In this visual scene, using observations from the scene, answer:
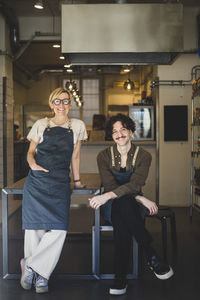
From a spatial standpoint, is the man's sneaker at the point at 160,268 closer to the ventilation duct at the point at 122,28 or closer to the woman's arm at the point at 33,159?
the woman's arm at the point at 33,159

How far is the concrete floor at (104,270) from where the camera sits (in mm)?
2637

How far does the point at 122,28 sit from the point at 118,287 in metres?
2.00

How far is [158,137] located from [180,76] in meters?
1.01

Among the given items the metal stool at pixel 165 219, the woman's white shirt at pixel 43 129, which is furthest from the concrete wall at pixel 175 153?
the woman's white shirt at pixel 43 129

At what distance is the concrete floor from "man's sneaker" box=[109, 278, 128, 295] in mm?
36

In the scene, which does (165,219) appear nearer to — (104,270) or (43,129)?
(104,270)

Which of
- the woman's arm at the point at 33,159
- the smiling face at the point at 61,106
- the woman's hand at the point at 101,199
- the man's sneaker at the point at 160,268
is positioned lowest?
the man's sneaker at the point at 160,268

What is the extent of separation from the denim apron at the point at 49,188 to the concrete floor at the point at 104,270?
463 mm

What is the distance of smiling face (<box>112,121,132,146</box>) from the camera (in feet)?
9.79

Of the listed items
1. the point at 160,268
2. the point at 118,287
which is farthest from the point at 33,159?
the point at 160,268

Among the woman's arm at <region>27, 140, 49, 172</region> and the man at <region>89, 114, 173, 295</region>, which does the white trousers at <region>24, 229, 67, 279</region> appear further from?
the woman's arm at <region>27, 140, 49, 172</region>

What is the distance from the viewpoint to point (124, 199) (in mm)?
2791

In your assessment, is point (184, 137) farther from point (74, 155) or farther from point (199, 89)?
point (74, 155)

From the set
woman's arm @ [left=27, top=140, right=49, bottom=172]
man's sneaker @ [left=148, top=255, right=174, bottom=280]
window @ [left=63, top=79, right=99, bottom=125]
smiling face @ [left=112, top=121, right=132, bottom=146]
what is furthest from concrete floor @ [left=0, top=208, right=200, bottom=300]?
window @ [left=63, top=79, right=99, bottom=125]
